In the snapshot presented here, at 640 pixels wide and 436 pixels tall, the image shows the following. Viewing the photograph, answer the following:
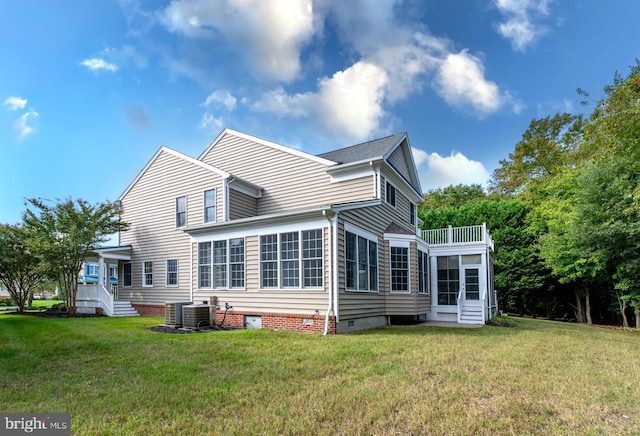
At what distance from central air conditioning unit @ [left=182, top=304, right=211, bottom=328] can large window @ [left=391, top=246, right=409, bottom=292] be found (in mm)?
6566

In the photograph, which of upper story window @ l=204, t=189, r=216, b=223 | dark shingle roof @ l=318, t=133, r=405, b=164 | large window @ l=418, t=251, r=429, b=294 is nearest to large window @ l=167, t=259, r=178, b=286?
upper story window @ l=204, t=189, r=216, b=223

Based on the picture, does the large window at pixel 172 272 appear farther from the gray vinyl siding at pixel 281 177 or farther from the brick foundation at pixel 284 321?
the brick foundation at pixel 284 321

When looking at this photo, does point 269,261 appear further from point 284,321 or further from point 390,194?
point 390,194

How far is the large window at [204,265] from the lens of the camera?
43.3 feet

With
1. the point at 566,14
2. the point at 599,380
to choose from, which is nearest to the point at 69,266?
the point at 599,380

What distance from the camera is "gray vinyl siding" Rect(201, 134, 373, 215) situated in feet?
45.8

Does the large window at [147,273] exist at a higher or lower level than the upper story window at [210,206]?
lower

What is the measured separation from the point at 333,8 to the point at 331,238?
30.8 ft

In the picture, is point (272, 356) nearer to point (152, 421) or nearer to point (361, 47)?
point (152, 421)

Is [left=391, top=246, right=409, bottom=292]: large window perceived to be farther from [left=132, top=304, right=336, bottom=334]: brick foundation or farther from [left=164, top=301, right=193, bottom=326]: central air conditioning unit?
[left=164, top=301, right=193, bottom=326]: central air conditioning unit

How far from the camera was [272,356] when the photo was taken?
6.93 metres

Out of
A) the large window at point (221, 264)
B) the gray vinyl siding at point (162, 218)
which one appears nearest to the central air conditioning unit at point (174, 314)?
the large window at point (221, 264)

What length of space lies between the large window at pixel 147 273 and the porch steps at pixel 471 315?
1394 centimetres

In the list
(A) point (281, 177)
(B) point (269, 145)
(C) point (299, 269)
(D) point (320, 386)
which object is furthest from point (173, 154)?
(D) point (320, 386)
